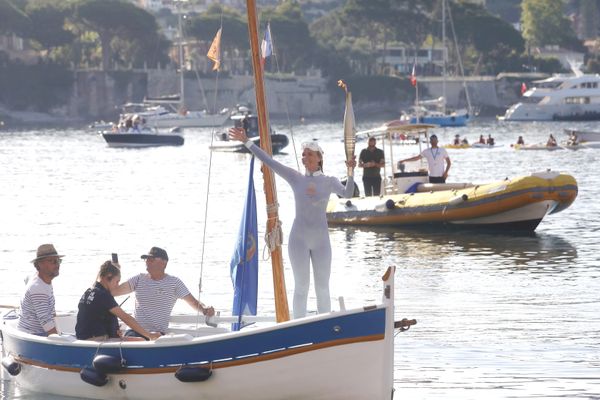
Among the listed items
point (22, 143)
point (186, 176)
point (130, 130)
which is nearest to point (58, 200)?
point (186, 176)

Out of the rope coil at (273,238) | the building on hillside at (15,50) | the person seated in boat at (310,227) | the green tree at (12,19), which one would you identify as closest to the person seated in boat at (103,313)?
the rope coil at (273,238)

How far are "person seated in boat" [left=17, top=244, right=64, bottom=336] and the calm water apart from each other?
2.56ft

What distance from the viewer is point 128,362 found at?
46.8ft

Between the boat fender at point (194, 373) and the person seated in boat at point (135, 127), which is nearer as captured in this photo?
the boat fender at point (194, 373)

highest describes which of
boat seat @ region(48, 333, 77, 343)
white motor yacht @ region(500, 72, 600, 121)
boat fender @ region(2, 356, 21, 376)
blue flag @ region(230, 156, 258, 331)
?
blue flag @ region(230, 156, 258, 331)

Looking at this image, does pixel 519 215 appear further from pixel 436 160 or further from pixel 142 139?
pixel 142 139

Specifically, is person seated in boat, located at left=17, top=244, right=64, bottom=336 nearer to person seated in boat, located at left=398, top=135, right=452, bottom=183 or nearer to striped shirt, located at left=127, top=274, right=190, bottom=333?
striped shirt, located at left=127, top=274, right=190, bottom=333

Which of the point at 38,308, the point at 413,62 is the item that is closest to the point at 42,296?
the point at 38,308

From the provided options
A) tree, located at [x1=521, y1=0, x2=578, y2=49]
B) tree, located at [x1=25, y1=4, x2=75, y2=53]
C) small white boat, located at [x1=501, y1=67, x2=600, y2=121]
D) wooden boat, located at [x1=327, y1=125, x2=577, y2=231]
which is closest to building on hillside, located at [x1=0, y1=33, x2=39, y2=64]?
tree, located at [x1=25, y1=4, x2=75, y2=53]

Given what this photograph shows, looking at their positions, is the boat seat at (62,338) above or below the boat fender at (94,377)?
above

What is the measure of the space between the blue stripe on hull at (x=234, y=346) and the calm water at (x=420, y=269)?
37.4 inches

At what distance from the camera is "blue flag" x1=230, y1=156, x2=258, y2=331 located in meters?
15.0

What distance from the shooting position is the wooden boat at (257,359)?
13188mm

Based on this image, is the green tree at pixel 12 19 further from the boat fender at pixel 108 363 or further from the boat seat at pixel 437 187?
the boat fender at pixel 108 363
